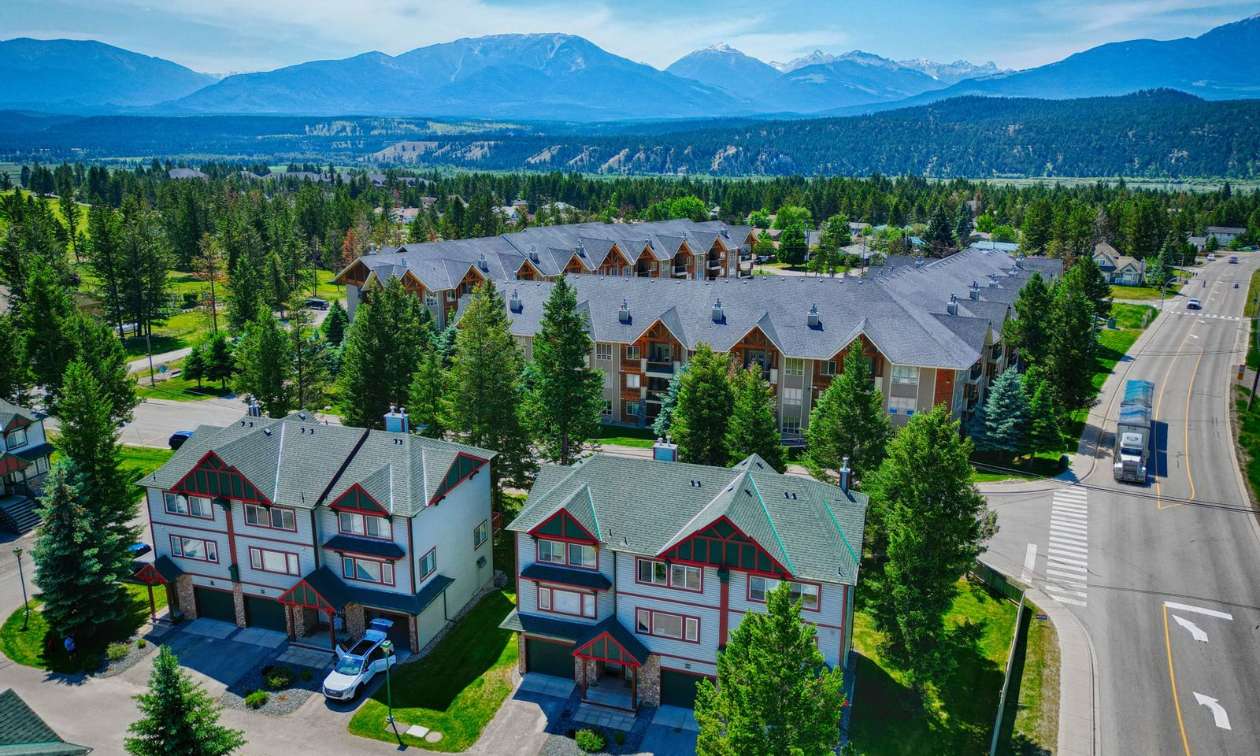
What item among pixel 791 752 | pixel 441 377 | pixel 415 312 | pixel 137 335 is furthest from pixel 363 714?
pixel 137 335

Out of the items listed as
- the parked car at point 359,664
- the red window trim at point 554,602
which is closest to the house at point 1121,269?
the red window trim at point 554,602

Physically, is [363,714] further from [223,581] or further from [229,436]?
[229,436]

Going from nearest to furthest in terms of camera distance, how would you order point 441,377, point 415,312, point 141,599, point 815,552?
point 815,552 → point 141,599 → point 441,377 → point 415,312

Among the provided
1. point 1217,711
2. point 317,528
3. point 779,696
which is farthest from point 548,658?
point 1217,711

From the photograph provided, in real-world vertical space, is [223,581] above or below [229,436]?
below

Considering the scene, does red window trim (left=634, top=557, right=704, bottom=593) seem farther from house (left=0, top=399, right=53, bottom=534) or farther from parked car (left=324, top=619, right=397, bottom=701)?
house (left=0, top=399, right=53, bottom=534)

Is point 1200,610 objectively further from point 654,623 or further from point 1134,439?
point 654,623
